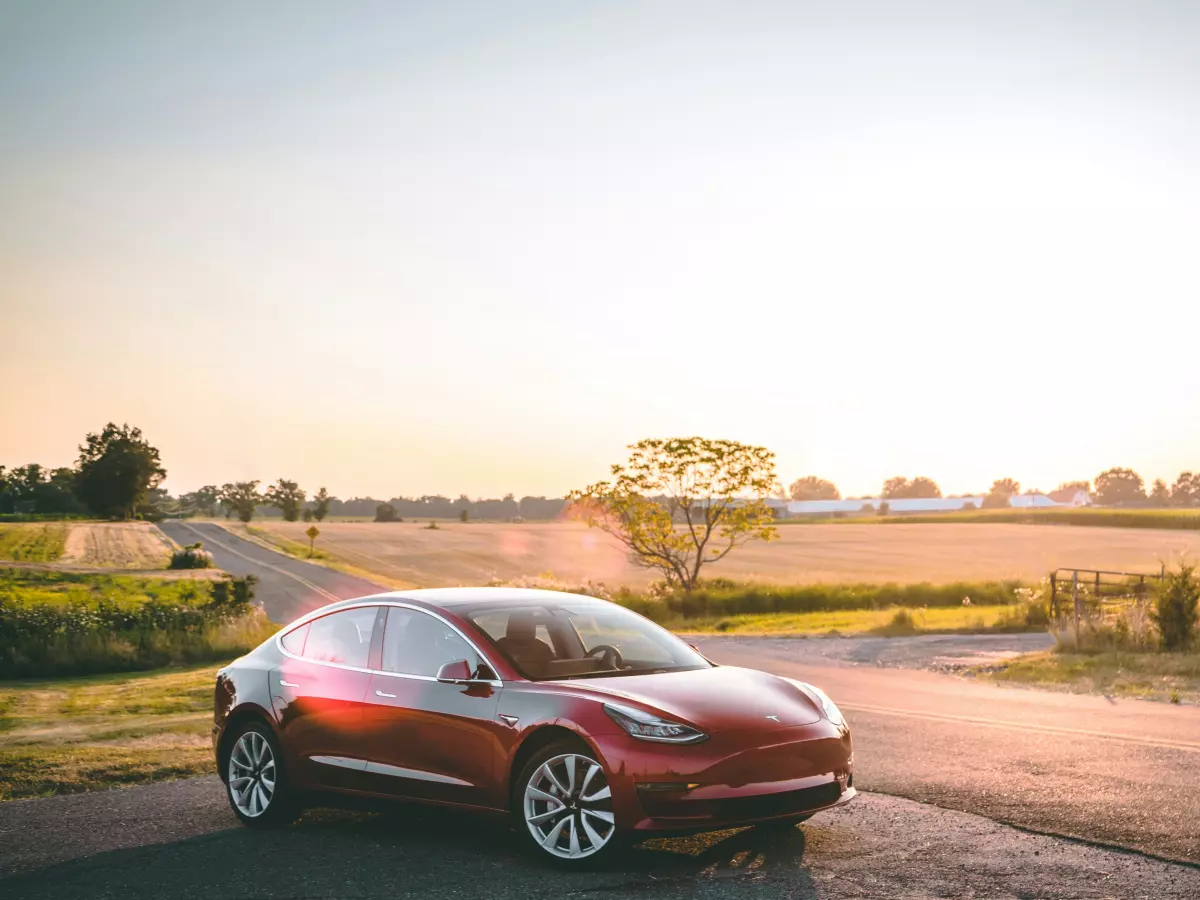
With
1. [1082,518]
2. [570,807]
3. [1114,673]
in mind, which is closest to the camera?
[570,807]

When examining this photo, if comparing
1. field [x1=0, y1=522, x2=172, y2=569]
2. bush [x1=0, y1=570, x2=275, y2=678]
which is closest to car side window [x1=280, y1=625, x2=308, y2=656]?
bush [x1=0, y1=570, x2=275, y2=678]

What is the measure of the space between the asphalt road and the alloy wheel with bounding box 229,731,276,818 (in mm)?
31597

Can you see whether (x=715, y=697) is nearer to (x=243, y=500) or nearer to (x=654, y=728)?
(x=654, y=728)

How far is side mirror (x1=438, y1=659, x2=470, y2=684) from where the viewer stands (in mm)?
7352

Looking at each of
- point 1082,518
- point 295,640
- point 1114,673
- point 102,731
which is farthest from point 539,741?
point 1082,518

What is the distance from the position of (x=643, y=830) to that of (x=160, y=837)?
11.2 ft

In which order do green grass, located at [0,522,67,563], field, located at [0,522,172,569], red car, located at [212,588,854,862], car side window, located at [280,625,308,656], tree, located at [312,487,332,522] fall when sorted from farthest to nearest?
tree, located at [312,487,332,522] → field, located at [0,522,172,569] → green grass, located at [0,522,67,563] → car side window, located at [280,625,308,656] → red car, located at [212,588,854,862]

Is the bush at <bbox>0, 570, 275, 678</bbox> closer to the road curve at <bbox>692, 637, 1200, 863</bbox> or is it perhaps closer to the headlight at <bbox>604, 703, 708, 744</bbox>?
the road curve at <bbox>692, 637, 1200, 863</bbox>

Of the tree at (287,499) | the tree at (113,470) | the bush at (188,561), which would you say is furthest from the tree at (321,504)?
the bush at (188,561)

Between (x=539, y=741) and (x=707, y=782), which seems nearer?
(x=707, y=782)

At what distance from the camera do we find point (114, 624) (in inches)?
1107

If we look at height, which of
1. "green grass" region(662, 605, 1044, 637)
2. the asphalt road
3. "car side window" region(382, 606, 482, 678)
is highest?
"car side window" region(382, 606, 482, 678)

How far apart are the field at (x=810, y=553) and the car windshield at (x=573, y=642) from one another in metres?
38.5

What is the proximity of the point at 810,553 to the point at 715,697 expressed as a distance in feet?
289
